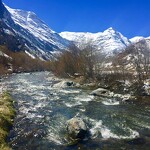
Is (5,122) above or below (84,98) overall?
below

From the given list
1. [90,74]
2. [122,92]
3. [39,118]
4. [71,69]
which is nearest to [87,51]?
[90,74]

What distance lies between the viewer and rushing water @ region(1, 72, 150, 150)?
30.2 metres

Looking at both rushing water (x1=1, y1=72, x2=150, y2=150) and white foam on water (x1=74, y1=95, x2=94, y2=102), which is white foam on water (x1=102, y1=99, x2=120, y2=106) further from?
white foam on water (x1=74, y1=95, x2=94, y2=102)

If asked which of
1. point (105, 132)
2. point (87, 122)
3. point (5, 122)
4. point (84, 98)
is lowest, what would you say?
point (105, 132)

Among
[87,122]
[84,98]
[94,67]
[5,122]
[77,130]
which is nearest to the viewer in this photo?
[77,130]

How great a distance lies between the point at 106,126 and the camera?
3731cm

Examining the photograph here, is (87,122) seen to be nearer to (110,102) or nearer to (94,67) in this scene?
(110,102)

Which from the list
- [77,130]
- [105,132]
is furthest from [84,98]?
[77,130]

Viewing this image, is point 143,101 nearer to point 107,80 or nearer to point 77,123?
point 77,123

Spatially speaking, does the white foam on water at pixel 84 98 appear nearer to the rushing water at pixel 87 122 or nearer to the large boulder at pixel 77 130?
the rushing water at pixel 87 122

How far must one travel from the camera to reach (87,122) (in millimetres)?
39062

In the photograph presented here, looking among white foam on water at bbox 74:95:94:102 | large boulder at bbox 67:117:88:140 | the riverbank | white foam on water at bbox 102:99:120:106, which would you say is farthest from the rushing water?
large boulder at bbox 67:117:88:140

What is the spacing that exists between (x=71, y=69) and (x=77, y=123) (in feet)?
285

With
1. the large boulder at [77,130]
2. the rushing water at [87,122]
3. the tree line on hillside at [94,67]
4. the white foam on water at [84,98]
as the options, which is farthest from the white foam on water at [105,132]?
the tree line on hillside at [94,67]
